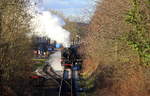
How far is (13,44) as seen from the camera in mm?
21516

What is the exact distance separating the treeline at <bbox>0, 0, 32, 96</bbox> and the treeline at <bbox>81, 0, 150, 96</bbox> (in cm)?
528

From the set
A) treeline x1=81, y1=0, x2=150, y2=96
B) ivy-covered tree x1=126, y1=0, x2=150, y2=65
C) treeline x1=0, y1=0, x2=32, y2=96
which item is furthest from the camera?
treeline x1=0, y1=0, x2=32, y2=96

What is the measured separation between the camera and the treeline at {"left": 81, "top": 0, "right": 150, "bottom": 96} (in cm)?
1630

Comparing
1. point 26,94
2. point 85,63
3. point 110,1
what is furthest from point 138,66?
point 85,63

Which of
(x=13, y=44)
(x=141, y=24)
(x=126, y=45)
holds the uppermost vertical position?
(x=141, y=24)

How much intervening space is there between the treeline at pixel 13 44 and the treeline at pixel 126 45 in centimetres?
528

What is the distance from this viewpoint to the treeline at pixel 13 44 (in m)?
19.7

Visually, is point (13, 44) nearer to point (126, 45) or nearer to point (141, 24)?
point (126, 45)

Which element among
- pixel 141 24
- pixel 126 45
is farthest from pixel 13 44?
pixel 141 24

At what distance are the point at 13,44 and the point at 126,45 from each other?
788 cm

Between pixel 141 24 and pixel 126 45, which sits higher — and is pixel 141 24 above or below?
above

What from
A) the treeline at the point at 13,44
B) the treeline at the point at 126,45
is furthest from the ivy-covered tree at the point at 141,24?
the treeline at the point at 13,44

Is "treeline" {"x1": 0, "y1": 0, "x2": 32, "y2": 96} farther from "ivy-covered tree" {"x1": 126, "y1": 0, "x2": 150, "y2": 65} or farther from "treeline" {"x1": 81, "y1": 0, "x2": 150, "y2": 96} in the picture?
"ivy-covered tree" {"x1": 126, "y1": 0, "x2": 150, "y2": 65}

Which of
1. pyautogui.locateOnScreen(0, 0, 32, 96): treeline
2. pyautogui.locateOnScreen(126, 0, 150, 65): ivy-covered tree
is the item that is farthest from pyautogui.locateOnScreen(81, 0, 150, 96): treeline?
pyautogui.locateOnScreen(0, 0, 32, 96): treeline
